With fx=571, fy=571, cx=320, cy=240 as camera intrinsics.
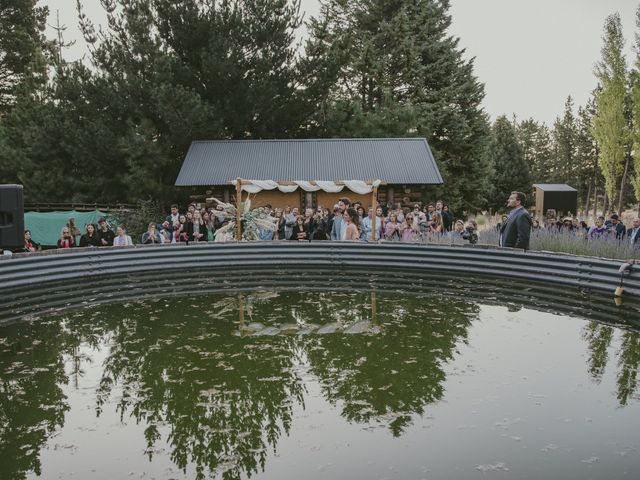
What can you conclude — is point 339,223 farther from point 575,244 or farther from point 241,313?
point 241,313

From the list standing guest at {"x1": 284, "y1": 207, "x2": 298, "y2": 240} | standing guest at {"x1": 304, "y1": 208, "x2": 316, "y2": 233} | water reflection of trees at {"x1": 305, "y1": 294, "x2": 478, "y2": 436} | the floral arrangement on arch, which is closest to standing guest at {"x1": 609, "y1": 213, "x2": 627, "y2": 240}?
water reflection of trees at {"x1": 305, "y1": 294, "x2": 478, "y2": 436}

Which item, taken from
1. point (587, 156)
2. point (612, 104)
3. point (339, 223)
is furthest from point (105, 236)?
point (587, 156)

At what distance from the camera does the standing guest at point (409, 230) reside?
1670 centimetres

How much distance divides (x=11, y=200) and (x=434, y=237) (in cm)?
1093

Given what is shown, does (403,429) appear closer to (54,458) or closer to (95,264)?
(54,458)

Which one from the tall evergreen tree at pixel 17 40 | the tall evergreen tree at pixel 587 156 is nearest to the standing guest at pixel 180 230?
the tall evergreen tree at pixel 17 40

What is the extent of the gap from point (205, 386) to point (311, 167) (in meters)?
19.8

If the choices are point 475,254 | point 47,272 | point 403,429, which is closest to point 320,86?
point 475,254

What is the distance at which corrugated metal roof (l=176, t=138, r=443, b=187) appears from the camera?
974 inches

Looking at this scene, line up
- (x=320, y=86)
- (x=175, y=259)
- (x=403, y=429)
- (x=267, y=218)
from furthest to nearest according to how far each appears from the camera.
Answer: (x=320, y=86) < (x=267, y=218) < (x=175, y=259) < (x=403, y=429)

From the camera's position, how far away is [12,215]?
7.89 m

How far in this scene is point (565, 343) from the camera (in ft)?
27.0

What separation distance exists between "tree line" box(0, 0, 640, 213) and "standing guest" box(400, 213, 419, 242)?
39.8 feet

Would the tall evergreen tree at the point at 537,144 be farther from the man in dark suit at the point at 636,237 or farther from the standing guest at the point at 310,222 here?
the man in dark suit at the point at 636,237
